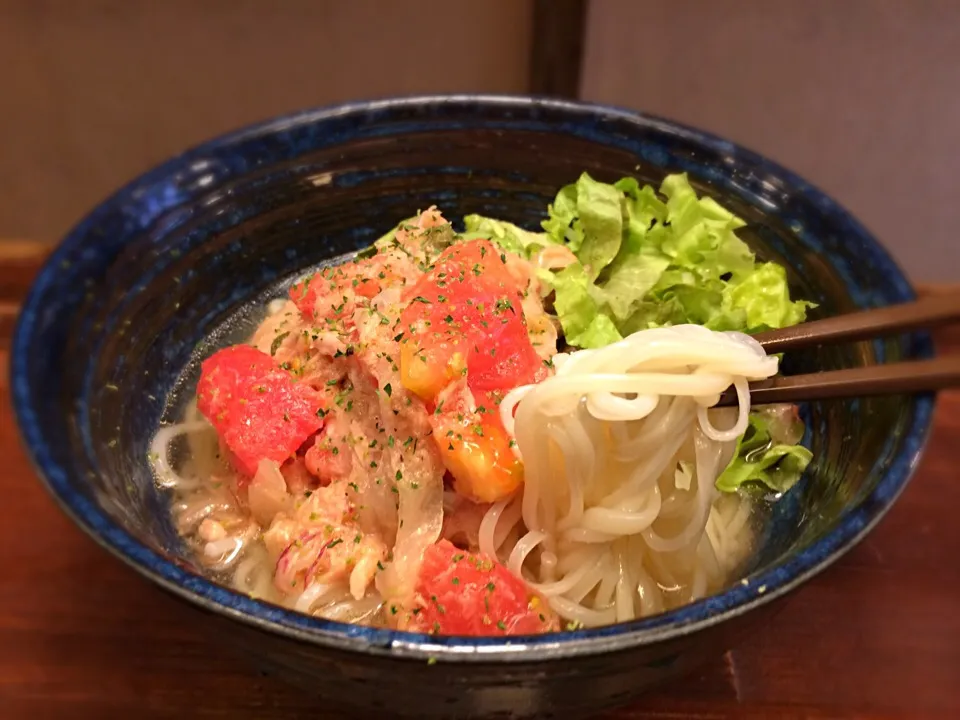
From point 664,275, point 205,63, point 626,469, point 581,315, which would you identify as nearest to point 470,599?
point 626,469

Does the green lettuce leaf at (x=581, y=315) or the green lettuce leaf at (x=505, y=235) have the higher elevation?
the green lettuce leaf at (x=505, y=235)

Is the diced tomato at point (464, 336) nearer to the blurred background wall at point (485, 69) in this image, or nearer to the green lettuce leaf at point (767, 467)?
the green lettuce leaf at point (767, 467)

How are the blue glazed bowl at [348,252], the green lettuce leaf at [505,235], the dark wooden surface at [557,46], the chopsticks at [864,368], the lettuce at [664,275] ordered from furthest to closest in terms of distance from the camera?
the dark wooden surface at [557,46] < the green lettuce leaf at [505,235] < the lettuce at [664,275] < the chopsticks at [864,368] < the blue glazed bowl at [348,252]

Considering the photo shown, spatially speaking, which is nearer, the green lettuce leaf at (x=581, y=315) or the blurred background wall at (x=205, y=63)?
the green lettuce leaf at (x=581, y=315)

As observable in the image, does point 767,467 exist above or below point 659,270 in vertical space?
below

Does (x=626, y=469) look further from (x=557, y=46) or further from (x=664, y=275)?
(x=557, y=46)

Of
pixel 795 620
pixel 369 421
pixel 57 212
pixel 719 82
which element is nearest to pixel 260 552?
pixel 369 421

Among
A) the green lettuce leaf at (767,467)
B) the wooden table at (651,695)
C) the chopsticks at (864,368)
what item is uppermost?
the chopsticks at (864,368)

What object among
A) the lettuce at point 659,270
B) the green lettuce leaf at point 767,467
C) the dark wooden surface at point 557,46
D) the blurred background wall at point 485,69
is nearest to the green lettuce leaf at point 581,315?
the lettuce at point 659,270

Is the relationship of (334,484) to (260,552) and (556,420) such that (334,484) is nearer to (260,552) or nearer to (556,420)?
(260,552)
